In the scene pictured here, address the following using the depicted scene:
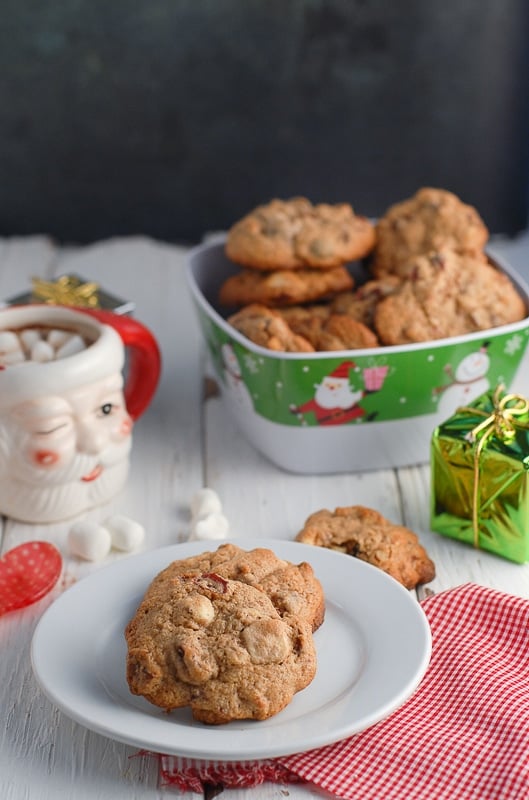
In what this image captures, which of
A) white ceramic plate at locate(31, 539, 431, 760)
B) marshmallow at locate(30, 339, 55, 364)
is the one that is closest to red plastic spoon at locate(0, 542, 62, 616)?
white ceramic plate at locate(31, 539, 431, 760)

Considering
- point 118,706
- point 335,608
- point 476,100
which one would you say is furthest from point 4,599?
point 476,100

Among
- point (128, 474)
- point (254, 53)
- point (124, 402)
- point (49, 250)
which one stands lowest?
point (49, 250)

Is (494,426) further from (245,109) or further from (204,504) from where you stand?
(245,109)

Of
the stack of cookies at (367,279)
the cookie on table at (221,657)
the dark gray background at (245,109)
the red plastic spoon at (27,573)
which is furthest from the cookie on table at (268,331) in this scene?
the dark gray background at (245,109)

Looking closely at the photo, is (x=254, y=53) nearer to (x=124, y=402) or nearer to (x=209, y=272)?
(x=209, y=272)

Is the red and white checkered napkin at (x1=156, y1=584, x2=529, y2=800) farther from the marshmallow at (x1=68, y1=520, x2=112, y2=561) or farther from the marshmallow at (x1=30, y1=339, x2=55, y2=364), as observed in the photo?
the marshmallow at (x1=30, y1=339, x2=55, y2=364)

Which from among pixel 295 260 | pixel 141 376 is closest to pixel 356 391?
pixel 295 260
